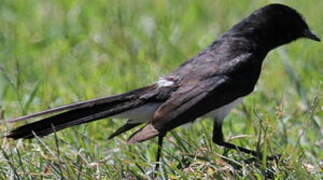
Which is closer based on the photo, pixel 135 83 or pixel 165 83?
pixel 165 83

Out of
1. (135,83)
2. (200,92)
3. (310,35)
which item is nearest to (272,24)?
(310,35)

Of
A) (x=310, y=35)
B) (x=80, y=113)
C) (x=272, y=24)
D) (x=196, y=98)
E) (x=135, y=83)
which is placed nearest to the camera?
(x=80, y=113)

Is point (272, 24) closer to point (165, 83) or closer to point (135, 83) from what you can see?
point (165, 83)

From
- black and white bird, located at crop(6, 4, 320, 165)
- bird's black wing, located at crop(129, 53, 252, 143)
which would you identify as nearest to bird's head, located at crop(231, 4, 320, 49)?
black and white bird, located at crop(6, 4, 320, 165)

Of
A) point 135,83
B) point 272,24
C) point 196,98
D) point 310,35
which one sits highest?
point 135,83

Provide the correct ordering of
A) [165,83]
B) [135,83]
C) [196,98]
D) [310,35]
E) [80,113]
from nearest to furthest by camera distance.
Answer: [80,113], [196,98], [165,83], [310,35], [135,83]

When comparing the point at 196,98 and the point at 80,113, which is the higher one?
the point at 80,113

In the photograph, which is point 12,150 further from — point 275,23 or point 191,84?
point 275,23
